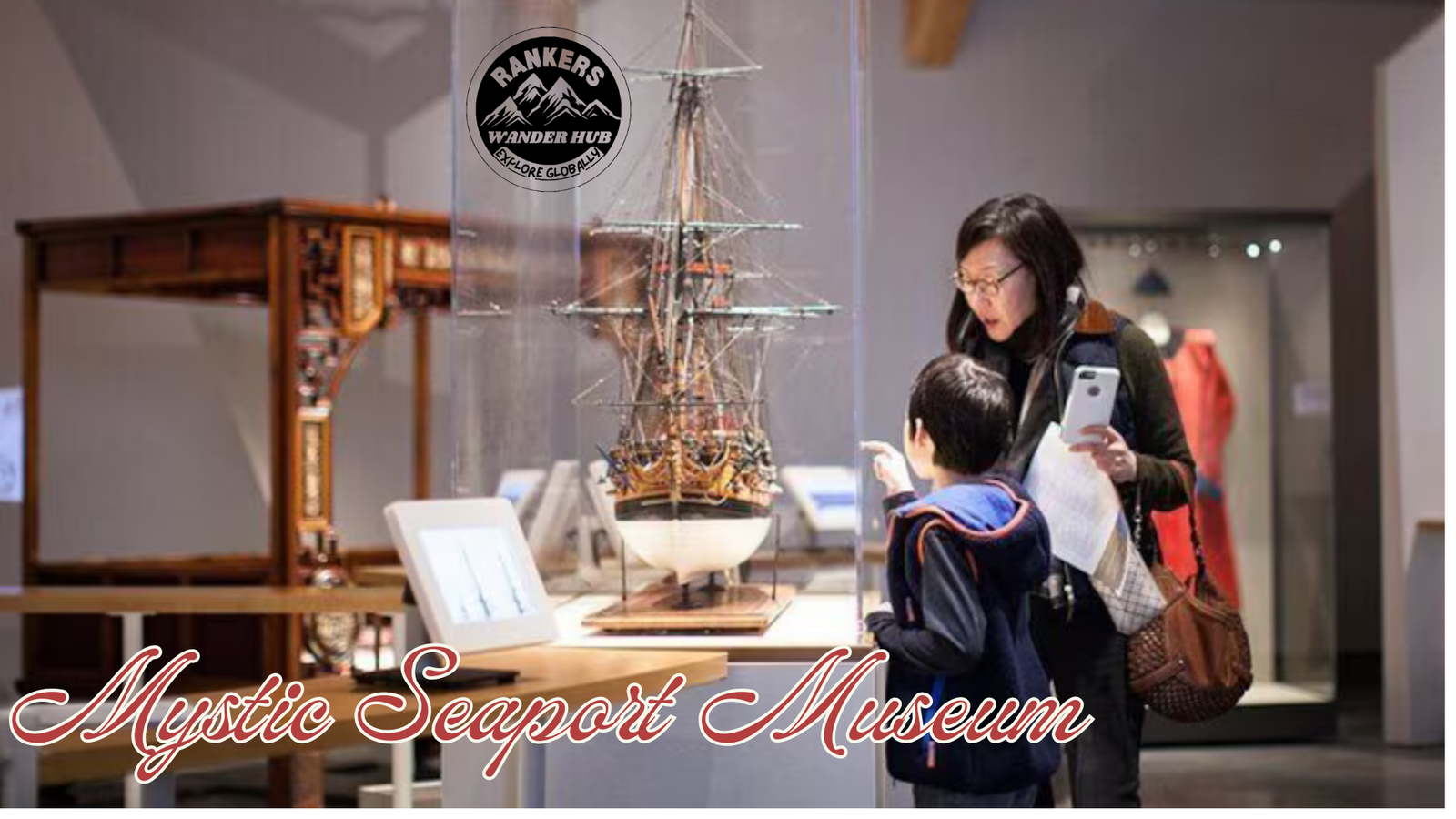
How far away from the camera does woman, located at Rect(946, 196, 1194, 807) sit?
3996mm

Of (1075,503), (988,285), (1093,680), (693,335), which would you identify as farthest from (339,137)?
(1093,680)

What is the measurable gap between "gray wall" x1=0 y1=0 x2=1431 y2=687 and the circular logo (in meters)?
3.95

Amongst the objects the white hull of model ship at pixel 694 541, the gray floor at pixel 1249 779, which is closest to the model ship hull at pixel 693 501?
the white hull of model ship at pixel 694 541

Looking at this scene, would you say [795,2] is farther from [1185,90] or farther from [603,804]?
[1185,90]

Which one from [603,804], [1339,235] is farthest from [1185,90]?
[603,804]

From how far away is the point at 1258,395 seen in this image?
7.62 meters

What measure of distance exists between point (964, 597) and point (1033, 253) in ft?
2.80

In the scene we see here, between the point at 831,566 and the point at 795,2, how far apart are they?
1087mm

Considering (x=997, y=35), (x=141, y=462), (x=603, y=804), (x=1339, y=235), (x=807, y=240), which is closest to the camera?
(x=603, y=804)

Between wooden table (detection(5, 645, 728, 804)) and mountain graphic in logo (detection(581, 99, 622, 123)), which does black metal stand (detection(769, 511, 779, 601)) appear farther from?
mountain graphic in logo (detection(581, 99, 622, 123))

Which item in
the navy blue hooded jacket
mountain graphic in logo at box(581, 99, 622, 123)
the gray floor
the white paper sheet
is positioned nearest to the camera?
the navy blue hooded jacket

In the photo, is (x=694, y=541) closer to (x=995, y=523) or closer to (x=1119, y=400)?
(x=995, y=523)

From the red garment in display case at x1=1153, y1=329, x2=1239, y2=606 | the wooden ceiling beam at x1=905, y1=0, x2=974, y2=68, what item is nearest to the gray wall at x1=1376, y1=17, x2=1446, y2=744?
the red garment in display case at x1=1153, y1=329, x2=1239, y2=606

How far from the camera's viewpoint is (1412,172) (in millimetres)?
7219
